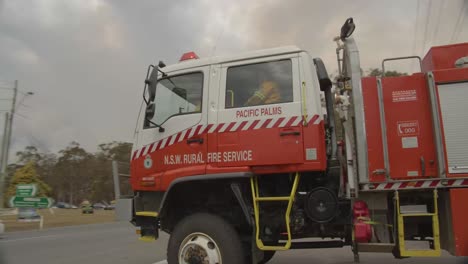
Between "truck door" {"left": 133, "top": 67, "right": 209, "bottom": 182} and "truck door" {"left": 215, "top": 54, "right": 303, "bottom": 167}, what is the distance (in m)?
0.26

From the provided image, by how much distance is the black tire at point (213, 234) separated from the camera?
5.59 metres

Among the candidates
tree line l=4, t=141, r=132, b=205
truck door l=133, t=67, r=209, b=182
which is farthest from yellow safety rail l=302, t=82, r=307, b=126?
tree line l=4, t=141, r=132, b=205

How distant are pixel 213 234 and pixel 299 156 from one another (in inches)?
59.8

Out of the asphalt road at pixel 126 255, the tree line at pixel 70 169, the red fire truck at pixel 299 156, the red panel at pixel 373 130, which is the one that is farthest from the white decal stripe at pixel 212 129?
the tree line at pixel 70 169

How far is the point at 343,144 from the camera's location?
585 centimetres

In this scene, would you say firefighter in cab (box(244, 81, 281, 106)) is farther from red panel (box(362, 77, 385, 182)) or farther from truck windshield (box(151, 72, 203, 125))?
red panel (box(362, 77, 385, 182))

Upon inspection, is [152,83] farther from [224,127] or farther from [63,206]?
[63,206]

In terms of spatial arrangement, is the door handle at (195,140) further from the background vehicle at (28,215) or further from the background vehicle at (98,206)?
the background vehicle at (98,206)

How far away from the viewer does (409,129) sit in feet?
17.2

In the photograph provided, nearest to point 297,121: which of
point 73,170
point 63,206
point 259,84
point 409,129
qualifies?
point 259,84

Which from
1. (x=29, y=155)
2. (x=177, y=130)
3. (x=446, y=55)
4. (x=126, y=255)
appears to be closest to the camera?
(x=446, y=55)

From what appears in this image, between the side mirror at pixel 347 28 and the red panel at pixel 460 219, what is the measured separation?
2.38 metres

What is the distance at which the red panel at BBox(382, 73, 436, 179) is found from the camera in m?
5.18

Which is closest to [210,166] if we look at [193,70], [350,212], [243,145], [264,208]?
[243,145]
